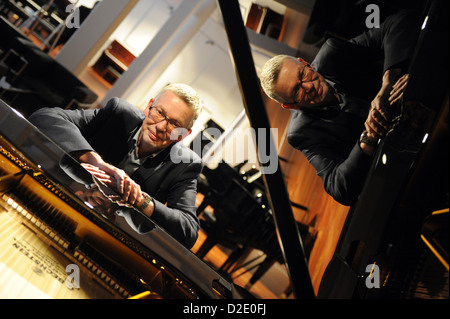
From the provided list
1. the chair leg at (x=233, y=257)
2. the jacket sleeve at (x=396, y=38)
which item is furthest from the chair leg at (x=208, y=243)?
the jacket sleeve at (x=396, y=38)

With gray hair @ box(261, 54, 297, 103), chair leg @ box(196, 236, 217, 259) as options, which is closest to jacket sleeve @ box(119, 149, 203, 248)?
gray hair @ box(261, 54, 297, 103)

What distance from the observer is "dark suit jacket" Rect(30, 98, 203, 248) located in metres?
1.49

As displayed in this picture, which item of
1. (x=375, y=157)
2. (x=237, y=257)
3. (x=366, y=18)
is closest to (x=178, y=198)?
(x=375, y=157)

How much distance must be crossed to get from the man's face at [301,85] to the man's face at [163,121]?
0.48 m

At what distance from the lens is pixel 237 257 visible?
3.29m

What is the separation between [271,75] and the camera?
166 centimetres

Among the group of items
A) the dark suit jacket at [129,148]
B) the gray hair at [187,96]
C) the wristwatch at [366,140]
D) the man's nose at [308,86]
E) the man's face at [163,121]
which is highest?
the man's nose at [308,86]

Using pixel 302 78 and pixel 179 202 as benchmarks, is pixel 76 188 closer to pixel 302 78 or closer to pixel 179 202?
pixel 179 202

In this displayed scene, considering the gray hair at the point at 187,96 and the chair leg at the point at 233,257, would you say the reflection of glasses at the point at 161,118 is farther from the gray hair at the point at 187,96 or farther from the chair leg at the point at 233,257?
the chair leg at the point at 233,257

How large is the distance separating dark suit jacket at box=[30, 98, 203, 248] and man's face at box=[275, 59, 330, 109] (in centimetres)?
57

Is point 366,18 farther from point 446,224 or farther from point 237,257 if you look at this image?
point 237,257

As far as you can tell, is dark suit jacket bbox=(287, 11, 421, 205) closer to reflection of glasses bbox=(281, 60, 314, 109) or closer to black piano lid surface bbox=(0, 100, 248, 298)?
reflection of glasses bbox=(281, 60, 314, 109)

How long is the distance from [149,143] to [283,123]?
0.71 m

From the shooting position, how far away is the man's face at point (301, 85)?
1.66 m
